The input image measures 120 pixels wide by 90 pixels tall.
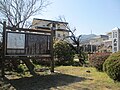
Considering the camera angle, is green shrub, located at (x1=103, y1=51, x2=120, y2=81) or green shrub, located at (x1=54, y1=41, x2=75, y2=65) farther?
green shrub, located at (x1=54, y1=41, x2=75, y2=65)

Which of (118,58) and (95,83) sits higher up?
(118,58)

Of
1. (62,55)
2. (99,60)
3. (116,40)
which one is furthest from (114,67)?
(116,40)

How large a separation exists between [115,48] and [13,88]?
538 inches

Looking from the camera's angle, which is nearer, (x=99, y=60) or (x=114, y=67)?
(x=114, y=67)

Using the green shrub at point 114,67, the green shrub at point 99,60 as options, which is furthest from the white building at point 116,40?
the green shrub at point 114,67

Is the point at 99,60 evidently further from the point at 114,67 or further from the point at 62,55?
the point at 62,55

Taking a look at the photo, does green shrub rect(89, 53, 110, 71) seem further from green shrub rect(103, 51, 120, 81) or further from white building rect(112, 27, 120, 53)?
white building rect(112, 27, 120, 53)

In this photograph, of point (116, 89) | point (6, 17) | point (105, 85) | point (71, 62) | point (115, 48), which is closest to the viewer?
point (116, 89)

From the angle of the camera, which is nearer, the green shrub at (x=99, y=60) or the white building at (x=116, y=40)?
the green shrub at (x=99, y=60)

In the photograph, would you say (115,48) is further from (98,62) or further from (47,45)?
(47,45)

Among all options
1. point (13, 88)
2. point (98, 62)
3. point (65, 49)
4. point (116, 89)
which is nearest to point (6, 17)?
point (65, 49)

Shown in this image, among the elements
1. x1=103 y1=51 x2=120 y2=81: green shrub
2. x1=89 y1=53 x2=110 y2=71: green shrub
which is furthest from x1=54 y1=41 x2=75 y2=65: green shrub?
x1=103 y1=51 x2=120 y2=81: green shrub

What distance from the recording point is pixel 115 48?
59.5 feet

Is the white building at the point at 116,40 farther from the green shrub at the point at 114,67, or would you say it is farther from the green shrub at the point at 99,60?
the green shrub at the point at 114,67
